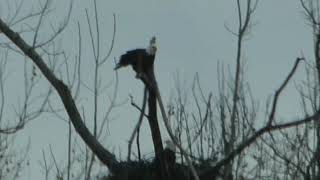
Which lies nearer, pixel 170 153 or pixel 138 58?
pixel 138 58

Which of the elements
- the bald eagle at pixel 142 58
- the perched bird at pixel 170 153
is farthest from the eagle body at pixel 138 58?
the perched bird at pixel 170 153

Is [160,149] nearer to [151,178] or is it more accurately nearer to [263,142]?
[151,178]

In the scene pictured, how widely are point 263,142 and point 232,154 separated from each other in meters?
1.68

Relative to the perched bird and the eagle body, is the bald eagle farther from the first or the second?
the perched bird

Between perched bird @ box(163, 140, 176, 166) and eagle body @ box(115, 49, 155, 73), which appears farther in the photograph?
perched bird @ box(163, 140, 176, 166)

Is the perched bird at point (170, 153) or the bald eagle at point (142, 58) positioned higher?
the bald eagle at point (142, 58)

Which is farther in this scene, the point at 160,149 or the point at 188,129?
the point at 188,129

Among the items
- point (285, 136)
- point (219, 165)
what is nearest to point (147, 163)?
point (219, 165)

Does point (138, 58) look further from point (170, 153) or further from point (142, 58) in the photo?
point (170, 153)

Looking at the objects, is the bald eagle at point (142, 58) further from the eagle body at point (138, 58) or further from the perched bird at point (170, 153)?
the perched bird at point (170, 153)

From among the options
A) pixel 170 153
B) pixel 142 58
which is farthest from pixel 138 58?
pixel 170 153

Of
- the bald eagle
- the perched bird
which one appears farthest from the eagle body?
the perched bird

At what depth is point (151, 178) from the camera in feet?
21.3

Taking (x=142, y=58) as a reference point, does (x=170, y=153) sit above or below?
below
